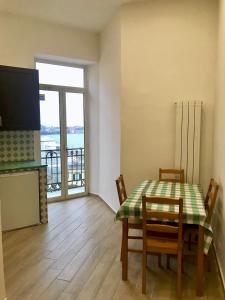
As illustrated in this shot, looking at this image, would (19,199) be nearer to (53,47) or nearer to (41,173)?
(41,173)

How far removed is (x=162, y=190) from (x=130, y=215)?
0.78 m

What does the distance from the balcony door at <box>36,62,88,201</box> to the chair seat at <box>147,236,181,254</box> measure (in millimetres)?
3123

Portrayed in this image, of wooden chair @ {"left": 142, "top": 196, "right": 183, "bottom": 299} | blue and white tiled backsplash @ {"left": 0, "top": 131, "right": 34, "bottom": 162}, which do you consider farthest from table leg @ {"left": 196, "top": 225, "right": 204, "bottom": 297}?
blue and white tiled backsplash @ {"left": 0, "top": 131, "right": 34, "bottom": 162}

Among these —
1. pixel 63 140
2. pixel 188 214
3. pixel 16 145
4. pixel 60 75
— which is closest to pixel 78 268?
pixel 188 214

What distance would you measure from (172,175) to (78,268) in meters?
1.90

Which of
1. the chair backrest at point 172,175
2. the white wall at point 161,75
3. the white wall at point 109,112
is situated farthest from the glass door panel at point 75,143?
the chair backrest at point 172,175

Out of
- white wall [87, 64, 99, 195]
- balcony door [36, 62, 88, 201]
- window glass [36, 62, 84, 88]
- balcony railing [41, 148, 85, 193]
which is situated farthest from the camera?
white wall [87, 64, 99, 195]

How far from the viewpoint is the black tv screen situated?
3.77 m

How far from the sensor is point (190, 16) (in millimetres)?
3605

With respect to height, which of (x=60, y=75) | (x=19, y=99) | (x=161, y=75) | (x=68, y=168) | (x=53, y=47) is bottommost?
(x=68, y=168)

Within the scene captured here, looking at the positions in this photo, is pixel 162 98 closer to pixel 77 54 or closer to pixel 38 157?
pixel 77 54

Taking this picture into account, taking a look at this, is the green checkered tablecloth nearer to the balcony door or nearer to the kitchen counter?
the kitchen counter

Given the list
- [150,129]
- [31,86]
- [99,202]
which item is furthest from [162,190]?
[31,86]

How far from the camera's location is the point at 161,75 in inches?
150
